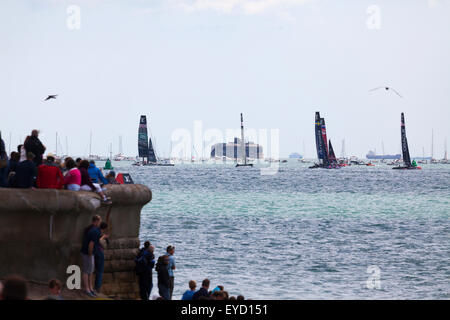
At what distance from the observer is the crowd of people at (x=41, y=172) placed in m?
16.5

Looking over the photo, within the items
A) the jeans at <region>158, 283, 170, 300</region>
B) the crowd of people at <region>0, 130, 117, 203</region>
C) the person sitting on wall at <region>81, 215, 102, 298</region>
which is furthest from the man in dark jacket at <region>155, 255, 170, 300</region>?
the person sitting on wall at <region>81, 215, 102, 298</region>

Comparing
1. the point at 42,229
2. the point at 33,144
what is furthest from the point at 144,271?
the point at 33,144

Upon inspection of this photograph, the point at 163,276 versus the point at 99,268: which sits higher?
the point at 99,268

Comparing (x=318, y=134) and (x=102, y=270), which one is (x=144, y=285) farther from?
(x=318, y=134)

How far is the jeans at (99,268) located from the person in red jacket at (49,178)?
1767mm

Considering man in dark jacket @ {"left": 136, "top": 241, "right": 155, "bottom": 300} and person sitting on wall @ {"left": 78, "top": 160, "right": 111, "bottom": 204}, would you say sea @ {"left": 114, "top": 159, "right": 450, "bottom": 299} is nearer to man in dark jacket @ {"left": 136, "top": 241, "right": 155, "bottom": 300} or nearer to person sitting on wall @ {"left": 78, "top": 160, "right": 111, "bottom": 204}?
man in dark jacket @ {"left": 136, "top": 241, "right": 155, "bottom": 300}

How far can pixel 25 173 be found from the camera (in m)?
16.4

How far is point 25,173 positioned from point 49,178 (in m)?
0.80

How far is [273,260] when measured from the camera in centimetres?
3684

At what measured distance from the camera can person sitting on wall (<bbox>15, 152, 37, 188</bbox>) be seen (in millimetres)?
16422

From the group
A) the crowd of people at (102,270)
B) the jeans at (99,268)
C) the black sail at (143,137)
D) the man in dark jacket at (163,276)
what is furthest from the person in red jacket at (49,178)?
the black sail at (143,137)
